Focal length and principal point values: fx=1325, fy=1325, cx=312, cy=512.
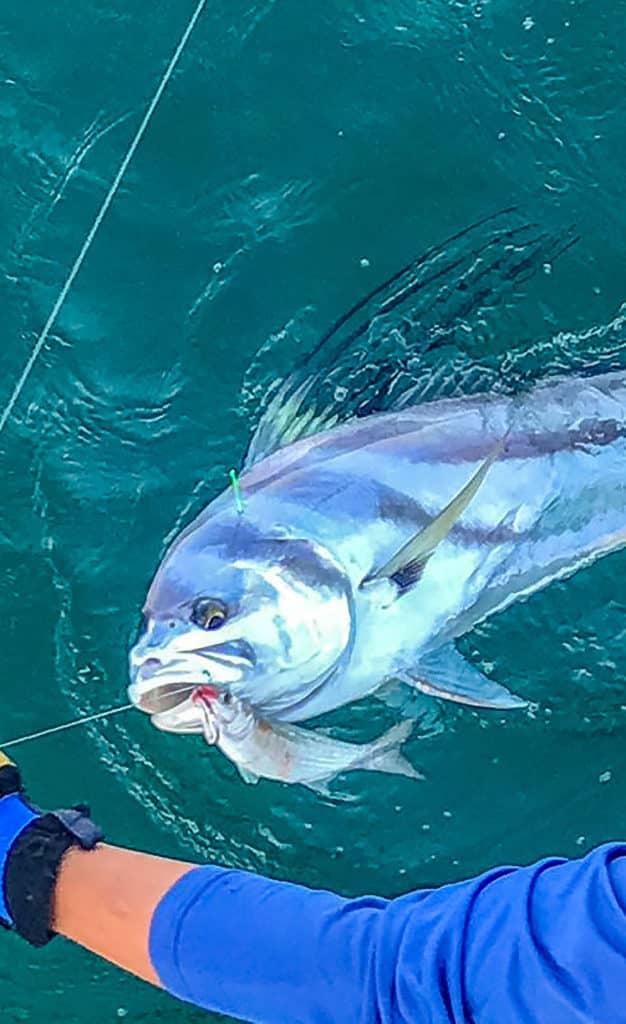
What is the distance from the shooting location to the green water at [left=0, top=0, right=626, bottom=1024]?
3.01m

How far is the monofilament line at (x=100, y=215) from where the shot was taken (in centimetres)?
302

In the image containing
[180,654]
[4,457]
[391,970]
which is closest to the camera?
[391,970]

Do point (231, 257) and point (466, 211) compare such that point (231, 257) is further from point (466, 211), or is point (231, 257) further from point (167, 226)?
point (466, 211)

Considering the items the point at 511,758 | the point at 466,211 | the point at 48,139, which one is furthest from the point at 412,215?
the point at 511,758

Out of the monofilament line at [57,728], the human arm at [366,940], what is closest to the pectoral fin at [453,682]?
the human arm at [366,940]

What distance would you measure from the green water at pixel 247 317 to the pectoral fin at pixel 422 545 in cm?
72

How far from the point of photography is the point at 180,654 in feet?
6.85

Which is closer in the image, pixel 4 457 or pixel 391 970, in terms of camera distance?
pixel 391 970

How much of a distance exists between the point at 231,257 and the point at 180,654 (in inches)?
50.6

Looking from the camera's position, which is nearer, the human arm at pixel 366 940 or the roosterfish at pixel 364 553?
the human arm at pixel 366 940

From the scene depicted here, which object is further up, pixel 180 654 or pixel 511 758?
pixel 180 654

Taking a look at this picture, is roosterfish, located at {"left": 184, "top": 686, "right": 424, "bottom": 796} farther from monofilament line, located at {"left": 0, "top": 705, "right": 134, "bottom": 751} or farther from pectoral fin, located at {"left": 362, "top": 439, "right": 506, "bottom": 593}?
monofilament line, located at {"left": 0, "top": 705, "right": 134, "bottom": 751}

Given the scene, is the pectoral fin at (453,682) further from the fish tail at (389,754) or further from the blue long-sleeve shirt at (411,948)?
the blue long-sleeve shirt at (411,948)

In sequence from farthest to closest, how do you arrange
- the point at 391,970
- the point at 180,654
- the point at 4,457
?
the point at 4,457
the point at 180,654
the point at 391,970
